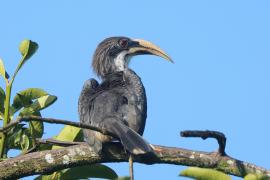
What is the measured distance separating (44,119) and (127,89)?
2.72 meters

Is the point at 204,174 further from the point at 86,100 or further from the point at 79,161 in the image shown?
the point at 86,100

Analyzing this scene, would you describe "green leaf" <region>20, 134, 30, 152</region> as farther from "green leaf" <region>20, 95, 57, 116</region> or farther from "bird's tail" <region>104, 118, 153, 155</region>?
"bird's tail" <region>104, 118, 153, 155</region>

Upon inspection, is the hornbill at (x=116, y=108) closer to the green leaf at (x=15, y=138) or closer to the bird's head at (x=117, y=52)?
the bird's head at (x=117, y=52)

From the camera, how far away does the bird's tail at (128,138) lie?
4.43 meters

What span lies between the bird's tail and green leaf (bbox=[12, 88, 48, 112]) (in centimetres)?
72

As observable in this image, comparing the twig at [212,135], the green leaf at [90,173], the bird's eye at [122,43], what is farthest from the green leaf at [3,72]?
the bird's eye at [122,43]

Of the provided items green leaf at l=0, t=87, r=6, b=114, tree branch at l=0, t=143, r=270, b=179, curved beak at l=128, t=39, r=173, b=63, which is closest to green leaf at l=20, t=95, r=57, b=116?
green leaf at l=0, t=87, r=6, b=114

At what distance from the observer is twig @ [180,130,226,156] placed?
342cm

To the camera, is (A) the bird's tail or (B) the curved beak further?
(B) the curved beak

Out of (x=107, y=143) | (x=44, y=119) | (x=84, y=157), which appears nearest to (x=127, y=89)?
(x=107, y=143)

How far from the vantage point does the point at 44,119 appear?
11.0 ft

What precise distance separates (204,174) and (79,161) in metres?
1.97

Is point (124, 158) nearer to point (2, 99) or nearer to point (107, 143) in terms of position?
point (107, 143)

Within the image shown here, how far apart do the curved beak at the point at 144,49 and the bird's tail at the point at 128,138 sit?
2.44 metres
